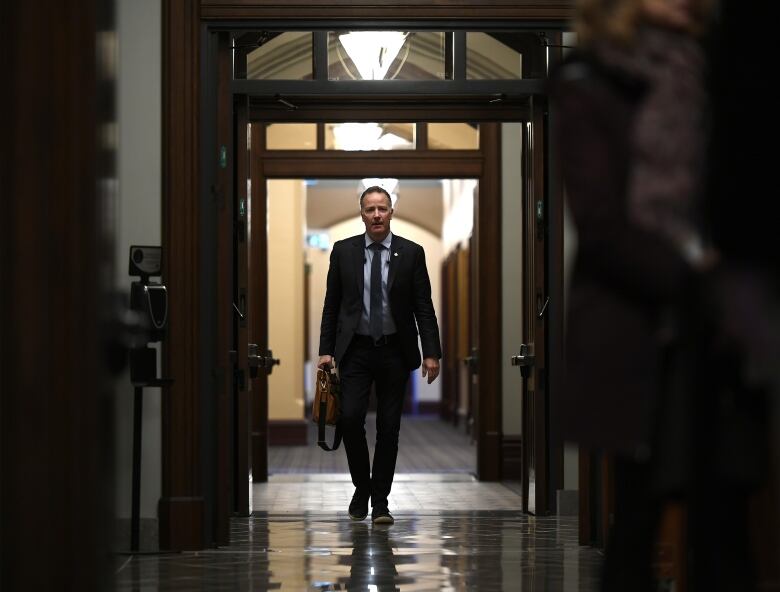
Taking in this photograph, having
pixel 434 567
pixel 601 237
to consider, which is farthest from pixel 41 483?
pixel 434 567

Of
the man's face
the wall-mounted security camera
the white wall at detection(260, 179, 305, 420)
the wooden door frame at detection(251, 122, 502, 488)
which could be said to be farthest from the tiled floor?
the white wall at detection(260, 179, 305, 420)

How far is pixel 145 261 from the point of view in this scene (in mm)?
5367

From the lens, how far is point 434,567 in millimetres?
5066

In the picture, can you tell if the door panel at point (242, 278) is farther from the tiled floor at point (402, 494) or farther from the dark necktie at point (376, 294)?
the tiled floor at point (402, 494)

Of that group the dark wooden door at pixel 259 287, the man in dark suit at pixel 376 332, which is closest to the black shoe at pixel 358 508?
the man in dark suit at pixel 376 332

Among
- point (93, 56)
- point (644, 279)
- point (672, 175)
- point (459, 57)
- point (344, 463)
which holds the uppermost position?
point (459, 57)

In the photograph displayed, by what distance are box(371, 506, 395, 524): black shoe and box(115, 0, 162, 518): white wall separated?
1329 mm

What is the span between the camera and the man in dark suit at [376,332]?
684 cm

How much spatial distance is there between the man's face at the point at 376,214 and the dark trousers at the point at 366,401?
56 centimetres

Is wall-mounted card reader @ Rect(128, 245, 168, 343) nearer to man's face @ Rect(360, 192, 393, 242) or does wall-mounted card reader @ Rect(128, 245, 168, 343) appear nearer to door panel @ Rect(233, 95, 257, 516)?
door panel @ Rect(233, 95, 257, 516)

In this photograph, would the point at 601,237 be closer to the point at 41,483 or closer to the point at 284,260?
the point at 41,483

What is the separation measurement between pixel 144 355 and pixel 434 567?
136 centimetres

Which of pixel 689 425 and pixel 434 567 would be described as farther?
pixel 434 567

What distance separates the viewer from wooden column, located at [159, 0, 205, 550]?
5.54 m
